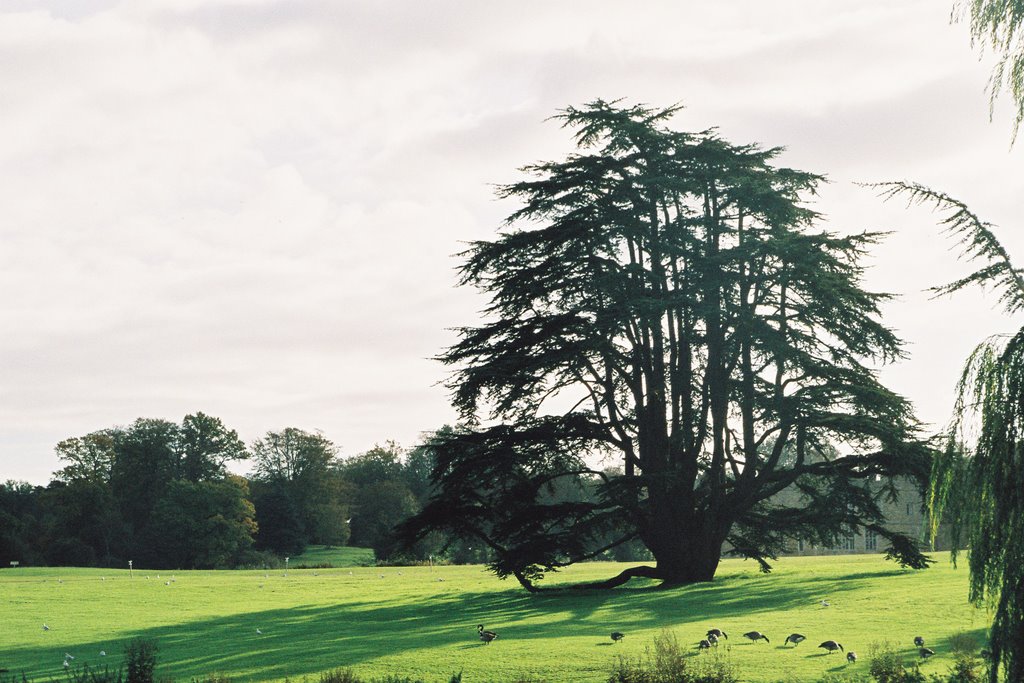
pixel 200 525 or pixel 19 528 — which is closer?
pixel 200 525

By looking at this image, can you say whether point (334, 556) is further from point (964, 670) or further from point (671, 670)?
point (964, 670)

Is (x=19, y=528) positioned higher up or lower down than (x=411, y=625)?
higher up

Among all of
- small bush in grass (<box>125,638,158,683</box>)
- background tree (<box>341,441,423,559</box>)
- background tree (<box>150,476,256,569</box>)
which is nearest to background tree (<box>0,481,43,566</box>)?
background tree (<box>150,476,256,569</box>)

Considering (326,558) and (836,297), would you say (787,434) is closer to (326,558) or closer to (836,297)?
(836,297)

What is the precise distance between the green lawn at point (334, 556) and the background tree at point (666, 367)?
159 ft

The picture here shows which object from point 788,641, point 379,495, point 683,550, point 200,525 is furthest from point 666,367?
point 379,495

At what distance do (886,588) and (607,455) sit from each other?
9.86m

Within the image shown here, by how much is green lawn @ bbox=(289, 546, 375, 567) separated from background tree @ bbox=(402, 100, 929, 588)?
48537 mm

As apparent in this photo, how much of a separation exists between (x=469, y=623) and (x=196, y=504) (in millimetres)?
54722

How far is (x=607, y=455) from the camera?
3653cm

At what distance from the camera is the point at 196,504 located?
7856cm

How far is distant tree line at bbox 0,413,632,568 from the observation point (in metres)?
78.9

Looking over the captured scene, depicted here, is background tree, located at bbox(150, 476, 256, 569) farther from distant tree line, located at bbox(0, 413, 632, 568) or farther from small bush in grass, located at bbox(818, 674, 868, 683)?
small bush in grass, located at bbox(818, 674, 868, 683)

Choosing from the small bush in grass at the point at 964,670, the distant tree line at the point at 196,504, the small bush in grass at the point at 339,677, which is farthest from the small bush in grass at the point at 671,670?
the distant tree line at the point at 196,504
